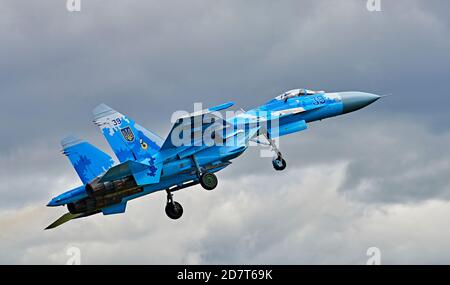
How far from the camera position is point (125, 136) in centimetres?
4422

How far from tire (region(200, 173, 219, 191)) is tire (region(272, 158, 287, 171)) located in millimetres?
3427

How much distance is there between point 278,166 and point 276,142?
3.43ft

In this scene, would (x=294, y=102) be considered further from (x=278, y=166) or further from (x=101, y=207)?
(x=101, y=207)

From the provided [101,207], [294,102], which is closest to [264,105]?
[294,102]

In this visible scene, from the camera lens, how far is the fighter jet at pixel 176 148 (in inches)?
1665

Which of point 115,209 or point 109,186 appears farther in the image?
point 115,209

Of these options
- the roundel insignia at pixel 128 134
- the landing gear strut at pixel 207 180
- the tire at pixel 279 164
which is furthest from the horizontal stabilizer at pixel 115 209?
the tire at pixel 279 164

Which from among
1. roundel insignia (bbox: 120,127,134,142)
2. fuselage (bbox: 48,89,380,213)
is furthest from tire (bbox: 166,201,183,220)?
roundel insignia (bbox: 120,127,134,142)

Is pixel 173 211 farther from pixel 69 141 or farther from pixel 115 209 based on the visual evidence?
pixel 69 141

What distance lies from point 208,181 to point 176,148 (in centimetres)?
190

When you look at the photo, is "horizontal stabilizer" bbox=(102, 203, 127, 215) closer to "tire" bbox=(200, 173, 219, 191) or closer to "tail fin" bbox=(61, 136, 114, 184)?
"tail fin" bbox=(61, 136, 114, 184)

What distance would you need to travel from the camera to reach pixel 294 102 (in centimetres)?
4641

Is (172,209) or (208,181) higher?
(208,181)

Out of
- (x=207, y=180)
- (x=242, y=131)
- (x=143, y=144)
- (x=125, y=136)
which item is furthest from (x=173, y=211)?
(x=242, y=131)
